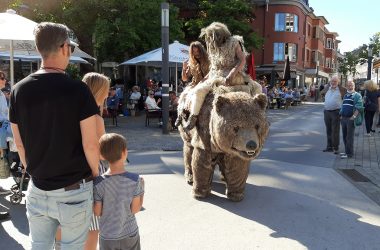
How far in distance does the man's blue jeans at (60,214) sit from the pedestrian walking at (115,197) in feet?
0.75

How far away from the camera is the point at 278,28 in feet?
144

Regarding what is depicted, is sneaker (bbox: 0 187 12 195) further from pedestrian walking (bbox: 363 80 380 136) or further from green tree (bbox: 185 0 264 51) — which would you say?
green tree (bbox: 185 0 264 51)

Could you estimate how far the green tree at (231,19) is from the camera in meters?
31.0

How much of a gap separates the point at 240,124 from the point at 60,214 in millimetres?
2637

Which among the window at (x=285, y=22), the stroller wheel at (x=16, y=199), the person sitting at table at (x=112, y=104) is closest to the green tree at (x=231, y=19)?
the window at (x=285, y=22)

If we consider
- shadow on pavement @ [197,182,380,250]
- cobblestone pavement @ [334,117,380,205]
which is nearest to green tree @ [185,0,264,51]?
cobblestone pavement @ [334,117,380,205]

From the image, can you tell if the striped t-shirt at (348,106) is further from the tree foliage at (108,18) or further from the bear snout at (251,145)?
the tree foliage at (108,18)

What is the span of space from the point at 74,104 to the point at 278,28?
43.6 meters

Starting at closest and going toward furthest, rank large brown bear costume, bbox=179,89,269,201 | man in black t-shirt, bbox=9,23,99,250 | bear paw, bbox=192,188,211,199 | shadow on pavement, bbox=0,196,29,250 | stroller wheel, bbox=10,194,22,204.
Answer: man in black t-shirt, bbox=9,23,99,250 → shadow on pavement, bbox=0,196,29,250 → large brown bear costume, bbox=179,89,269,201 → stroller wheel, bbox=10,194,22,204 → bear paw, bbox=192,188,211,199

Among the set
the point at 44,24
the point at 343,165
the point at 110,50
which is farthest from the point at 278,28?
the point at 44,24

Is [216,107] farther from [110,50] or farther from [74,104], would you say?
[110,50]

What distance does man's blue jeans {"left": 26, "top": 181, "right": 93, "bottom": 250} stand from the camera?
101 inches

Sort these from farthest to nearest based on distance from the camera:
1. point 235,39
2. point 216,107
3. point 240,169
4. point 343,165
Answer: point 343,165, point 235,39, point 240,169, point 216,107

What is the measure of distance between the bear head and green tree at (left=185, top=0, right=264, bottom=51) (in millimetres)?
26637
